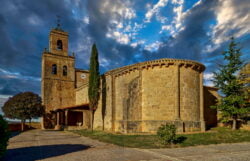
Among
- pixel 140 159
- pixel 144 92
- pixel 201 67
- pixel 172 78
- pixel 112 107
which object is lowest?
pixel 140 159

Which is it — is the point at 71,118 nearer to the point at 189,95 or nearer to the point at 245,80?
the point at 189,95

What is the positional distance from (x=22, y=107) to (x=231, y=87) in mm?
23905

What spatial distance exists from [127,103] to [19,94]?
16.2 meters

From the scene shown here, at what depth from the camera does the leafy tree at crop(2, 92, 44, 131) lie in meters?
23.2

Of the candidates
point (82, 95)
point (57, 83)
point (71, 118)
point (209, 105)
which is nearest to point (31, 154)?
point (209, 105)

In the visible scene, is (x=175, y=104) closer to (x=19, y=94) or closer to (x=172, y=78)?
(x=172, y=78)

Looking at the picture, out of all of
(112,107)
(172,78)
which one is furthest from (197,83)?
(112,107)

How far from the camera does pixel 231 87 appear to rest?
15.6 metres

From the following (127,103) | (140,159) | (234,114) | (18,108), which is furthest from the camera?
(18,108)

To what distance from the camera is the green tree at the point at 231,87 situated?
50.5 ft

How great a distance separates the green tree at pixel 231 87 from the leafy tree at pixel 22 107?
2222 centimetres

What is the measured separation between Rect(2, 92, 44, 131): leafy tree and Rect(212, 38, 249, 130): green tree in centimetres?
2222

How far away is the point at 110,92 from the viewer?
62.4ft

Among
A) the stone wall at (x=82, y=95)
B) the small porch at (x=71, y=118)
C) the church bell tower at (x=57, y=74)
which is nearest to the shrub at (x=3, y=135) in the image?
the small porch at (x=71, y=118)
